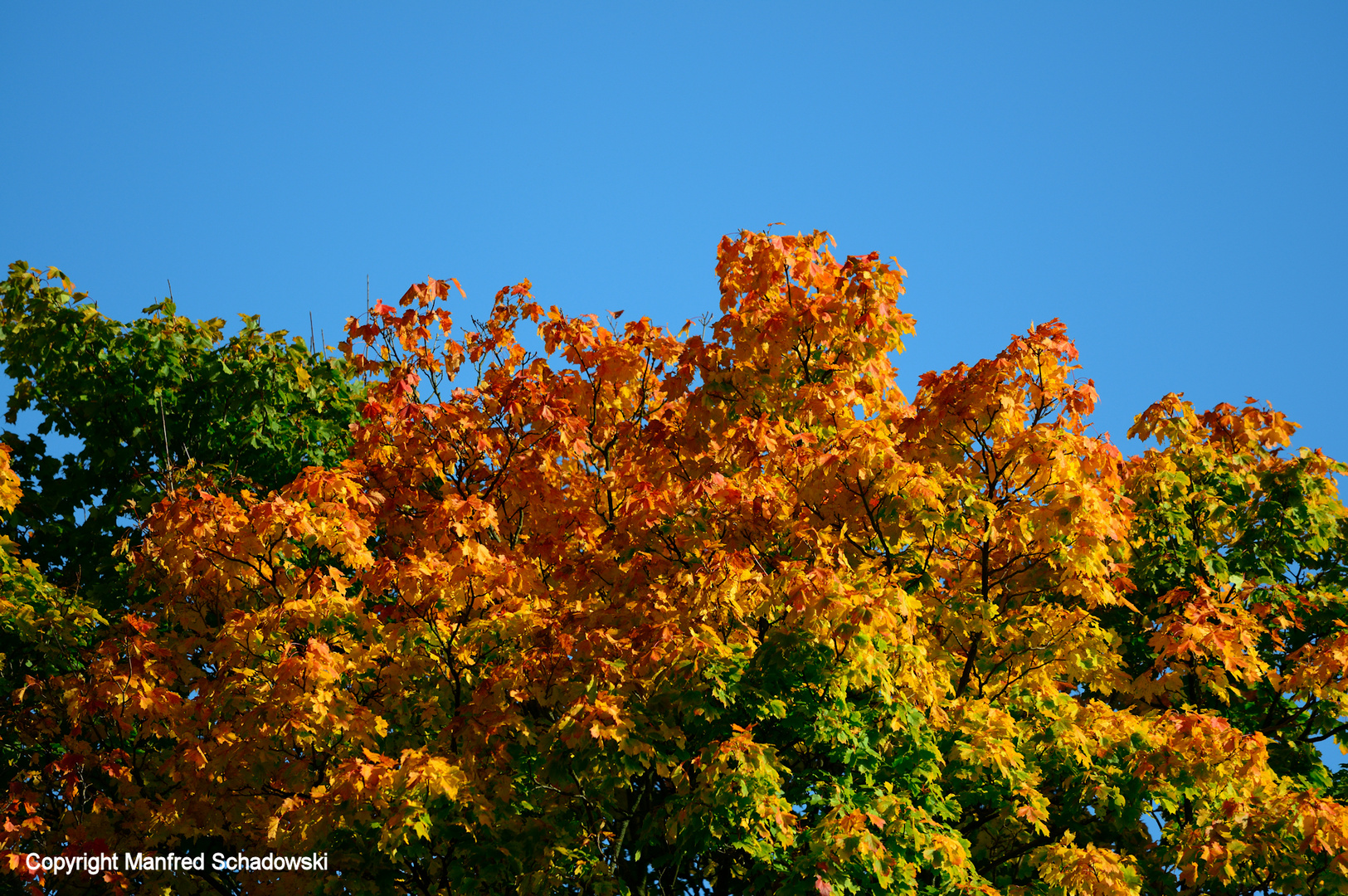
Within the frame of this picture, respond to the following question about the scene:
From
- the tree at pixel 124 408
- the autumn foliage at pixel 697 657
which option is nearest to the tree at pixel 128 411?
the tree at pixel 124 408

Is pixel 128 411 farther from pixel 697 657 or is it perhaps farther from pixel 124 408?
pixel 697 657

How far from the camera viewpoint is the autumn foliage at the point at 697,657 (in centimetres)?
1029

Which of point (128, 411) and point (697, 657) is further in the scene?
point (128, 411)

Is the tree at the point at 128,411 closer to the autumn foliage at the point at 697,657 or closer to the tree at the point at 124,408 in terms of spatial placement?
the tree at the point at 124,408

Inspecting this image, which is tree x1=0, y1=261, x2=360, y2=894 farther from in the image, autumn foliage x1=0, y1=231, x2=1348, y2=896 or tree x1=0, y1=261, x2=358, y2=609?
autumn foliage x1=0, y1=231, x2=1348, y2=896

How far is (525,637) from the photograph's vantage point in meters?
11.6

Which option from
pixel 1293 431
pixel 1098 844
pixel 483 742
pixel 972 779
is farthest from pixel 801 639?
pixel 1293 431

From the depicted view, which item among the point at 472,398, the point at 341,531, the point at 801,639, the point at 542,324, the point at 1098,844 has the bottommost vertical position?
the point at 1098,844

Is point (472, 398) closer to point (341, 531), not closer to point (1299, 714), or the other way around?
point (341, 531)

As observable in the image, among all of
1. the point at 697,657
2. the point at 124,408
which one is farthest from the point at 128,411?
the point at 697,657

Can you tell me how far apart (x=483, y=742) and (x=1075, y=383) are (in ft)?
21.5

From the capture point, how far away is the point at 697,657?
10.2 m

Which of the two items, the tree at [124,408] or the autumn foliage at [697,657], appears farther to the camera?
the tree at [124,408]

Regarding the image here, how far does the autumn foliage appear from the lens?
10289 millimetres
